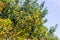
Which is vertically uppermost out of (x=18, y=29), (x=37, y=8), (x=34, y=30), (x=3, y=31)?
(x=37, y=8)

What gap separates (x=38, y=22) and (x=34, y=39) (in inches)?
108

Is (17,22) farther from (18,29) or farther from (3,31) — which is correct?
(3,31)

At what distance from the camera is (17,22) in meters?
31.5

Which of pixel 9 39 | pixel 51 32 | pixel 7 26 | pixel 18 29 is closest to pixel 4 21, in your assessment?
pixel 7 26

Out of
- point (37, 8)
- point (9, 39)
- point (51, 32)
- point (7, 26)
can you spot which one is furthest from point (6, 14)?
point (51, 32)

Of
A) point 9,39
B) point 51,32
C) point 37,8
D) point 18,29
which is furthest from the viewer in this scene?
point 51,32

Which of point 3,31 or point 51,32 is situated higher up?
point 51,32

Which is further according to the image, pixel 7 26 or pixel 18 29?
pixel 18 29

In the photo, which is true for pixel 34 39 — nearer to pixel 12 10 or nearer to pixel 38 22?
pixel 38 22

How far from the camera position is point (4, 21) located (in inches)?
944

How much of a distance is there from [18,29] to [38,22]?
15.6 ft

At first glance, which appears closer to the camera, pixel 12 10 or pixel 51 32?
pixel 12 10

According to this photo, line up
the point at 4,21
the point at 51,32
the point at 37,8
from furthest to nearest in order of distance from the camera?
the point at 51,32, the point at 37,8, the point at 4,21

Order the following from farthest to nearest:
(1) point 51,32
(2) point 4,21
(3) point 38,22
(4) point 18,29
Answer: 1. (1) point 51,32
2. (3) point 38,22
3. (4) point 18,29
4. (2) point 4,21
